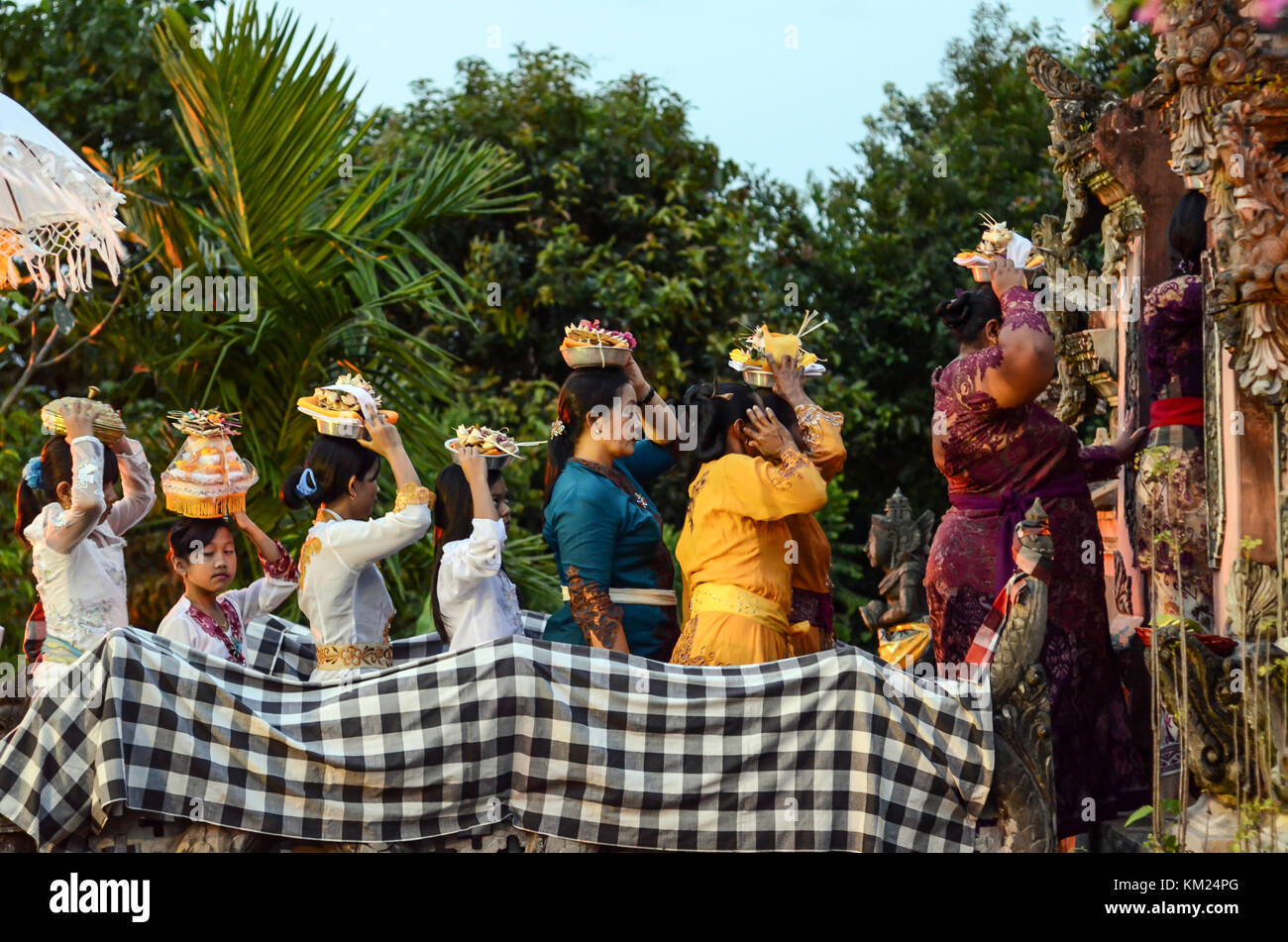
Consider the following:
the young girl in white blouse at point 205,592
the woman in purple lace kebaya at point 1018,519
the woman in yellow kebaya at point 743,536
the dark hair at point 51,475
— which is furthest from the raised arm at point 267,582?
the woman in purple lace kebaya at point 1018,519

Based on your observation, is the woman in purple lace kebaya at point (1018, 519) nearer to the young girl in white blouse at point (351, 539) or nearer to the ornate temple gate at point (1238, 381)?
the ornate temple gate at point (1238, 381)

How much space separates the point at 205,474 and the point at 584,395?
4.41ft

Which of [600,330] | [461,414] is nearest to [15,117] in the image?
[600,330]

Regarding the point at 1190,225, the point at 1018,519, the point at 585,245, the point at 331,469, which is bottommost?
the point at 1018,519

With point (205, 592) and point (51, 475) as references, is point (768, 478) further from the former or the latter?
point (51, 475)

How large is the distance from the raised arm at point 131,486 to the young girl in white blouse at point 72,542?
130 mm

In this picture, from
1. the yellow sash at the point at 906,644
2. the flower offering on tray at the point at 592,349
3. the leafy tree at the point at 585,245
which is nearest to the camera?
the flower offering on tray at the point at 592,349

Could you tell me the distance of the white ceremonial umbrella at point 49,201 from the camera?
577 centimetres

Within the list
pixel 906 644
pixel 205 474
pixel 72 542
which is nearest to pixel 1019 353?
pixel 906 644

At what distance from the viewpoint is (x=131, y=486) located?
621 centimetres

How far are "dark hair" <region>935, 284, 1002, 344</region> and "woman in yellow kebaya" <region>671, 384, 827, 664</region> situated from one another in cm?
88

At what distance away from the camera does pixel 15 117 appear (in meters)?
5.88

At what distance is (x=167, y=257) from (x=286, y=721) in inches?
227

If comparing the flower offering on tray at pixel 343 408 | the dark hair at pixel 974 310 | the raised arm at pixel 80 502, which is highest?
the dark hair at pixel 974 310
